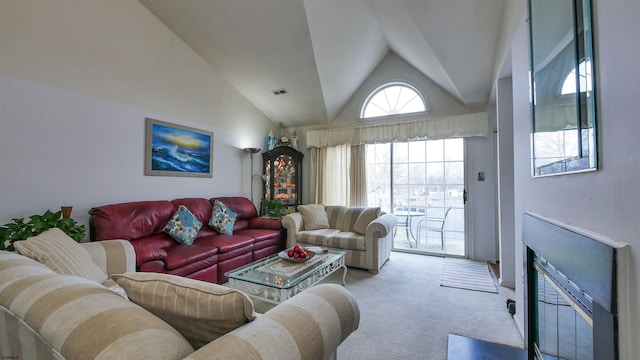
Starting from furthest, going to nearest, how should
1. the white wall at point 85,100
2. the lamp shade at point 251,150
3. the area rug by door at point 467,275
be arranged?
the lamp shade at point 251,150, the area rug by door at point 467,275, the white wall at point 85,100

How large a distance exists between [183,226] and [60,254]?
159cm

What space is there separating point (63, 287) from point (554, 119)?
78.1 inches

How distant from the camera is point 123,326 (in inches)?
25.5

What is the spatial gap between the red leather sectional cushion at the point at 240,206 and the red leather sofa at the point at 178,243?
0.06 feet

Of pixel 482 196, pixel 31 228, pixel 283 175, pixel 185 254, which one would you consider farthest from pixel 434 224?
pixel 31 228

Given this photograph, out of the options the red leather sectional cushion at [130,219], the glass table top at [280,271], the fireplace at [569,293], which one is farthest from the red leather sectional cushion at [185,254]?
the fireplace at [569,293]

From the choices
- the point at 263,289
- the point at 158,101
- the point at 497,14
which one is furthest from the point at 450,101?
the point at 158,101

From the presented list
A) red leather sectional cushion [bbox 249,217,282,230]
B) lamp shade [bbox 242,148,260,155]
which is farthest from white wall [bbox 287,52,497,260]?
red leather sectional cushion [bbox 249,217,282,230]

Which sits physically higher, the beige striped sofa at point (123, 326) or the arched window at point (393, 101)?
the arched window at point (393, 101)

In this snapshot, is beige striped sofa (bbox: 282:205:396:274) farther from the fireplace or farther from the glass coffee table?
the fireplace

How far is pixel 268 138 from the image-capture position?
5.23 metres

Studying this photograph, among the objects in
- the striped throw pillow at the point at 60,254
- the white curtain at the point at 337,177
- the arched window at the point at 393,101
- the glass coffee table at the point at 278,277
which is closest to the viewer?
→ the striped throw pillow at the point at 60,254

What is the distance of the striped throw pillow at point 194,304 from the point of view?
30.9 inches

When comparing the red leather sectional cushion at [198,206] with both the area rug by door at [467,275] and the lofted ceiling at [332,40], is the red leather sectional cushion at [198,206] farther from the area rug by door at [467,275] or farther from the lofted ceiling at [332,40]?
the area rug by door at [467,275]
